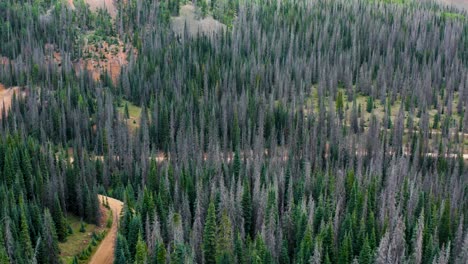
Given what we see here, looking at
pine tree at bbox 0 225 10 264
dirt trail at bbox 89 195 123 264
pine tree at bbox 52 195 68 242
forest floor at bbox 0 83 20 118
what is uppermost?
forest floor at bbox 0 83 20 118

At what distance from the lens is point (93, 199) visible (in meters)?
116

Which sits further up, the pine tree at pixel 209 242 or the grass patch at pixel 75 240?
the pine tree at pixel 209 242

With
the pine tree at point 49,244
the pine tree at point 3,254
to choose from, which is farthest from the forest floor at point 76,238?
the pine tree at point 3,254

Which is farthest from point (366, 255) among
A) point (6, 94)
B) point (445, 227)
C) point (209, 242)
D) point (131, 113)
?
point (6, 94)

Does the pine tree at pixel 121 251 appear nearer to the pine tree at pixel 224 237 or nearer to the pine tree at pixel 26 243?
the pine tree at pixel 26 243

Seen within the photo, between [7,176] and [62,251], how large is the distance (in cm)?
2413

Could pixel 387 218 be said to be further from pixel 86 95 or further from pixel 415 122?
pixel 86 95

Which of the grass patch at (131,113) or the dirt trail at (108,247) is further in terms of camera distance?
the grass patch at (131,113)

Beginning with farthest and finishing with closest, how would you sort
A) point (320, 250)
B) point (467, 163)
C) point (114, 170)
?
1. point (467, 163)
2. point (114, 170)
3. point (320, 250)

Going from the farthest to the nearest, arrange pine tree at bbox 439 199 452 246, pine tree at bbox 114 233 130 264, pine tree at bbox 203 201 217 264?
pine tree at bbox 439 199 452 246 < pine tree at bbox 203 201 217 264 < pine tree at bbox 114 233 130 264

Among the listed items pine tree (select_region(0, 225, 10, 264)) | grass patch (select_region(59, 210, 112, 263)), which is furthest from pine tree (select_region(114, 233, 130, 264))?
pine tree (select_region(0, 225, 10, 264))

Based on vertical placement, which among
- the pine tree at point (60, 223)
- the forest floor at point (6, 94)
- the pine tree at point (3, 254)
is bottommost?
the pine tree at point (60, 223)

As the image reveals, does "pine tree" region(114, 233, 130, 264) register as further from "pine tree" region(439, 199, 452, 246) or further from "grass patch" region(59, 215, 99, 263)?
"pine tree" region(439, 199, 452, 246)

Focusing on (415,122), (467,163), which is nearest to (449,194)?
(467,163)
